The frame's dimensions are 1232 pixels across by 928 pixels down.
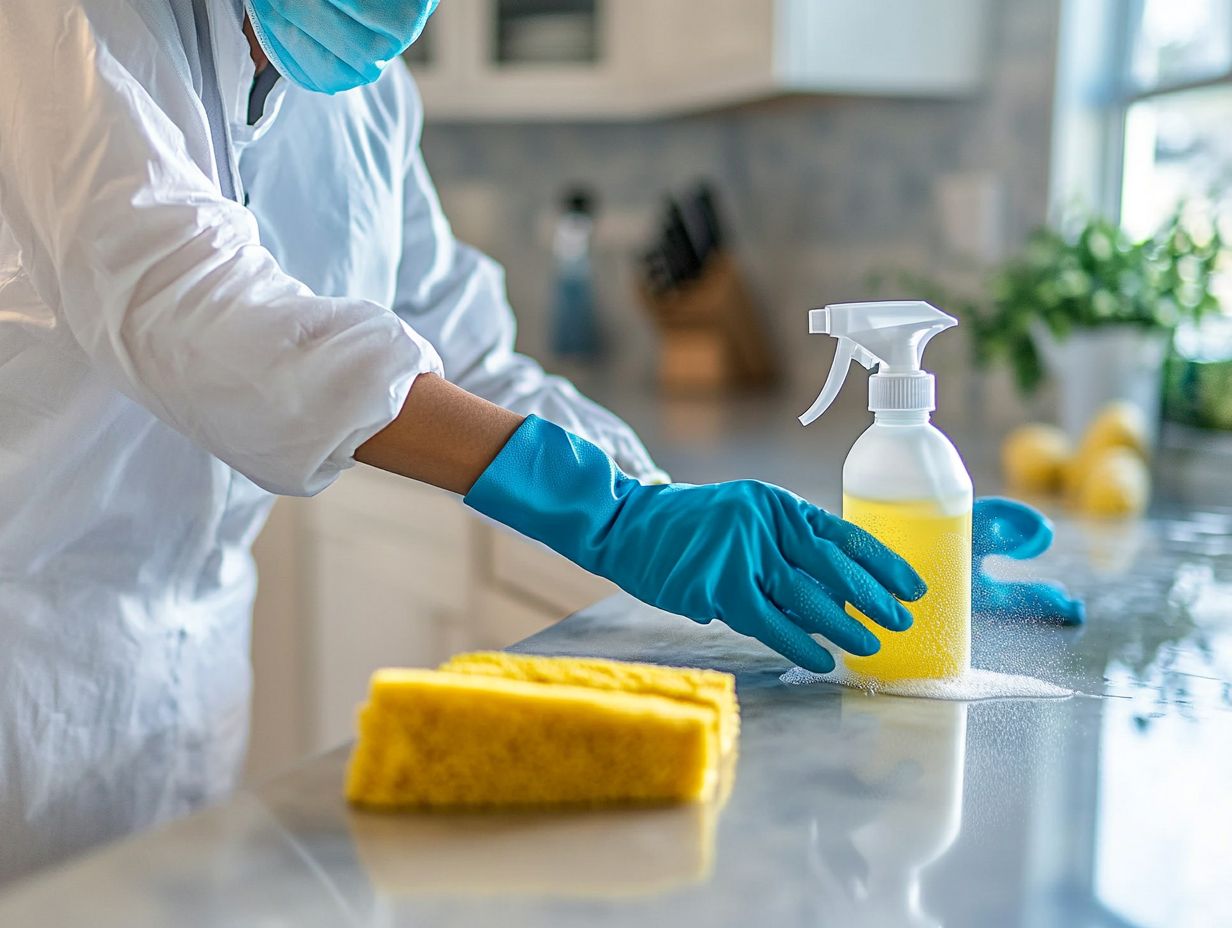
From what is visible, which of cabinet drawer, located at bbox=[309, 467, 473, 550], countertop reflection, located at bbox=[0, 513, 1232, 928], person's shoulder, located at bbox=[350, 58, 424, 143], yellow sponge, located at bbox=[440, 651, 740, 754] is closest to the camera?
countertop reflection, located at bbox=[0, 513, 1232, 928]

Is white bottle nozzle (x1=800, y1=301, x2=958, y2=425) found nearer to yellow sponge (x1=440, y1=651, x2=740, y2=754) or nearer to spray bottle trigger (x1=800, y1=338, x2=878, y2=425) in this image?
spray bottle trigger (x1=800, y1=338, x2=878, y2=425)

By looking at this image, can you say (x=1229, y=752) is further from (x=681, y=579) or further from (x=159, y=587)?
(x=159, y=587)

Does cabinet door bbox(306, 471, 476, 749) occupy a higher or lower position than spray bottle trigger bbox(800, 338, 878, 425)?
lower

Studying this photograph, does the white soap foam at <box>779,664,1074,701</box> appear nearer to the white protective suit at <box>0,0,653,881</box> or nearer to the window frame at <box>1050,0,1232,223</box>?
the white protective suit at <box>0,0,653,881</box>

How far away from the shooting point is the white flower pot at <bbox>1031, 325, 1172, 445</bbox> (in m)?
1.48

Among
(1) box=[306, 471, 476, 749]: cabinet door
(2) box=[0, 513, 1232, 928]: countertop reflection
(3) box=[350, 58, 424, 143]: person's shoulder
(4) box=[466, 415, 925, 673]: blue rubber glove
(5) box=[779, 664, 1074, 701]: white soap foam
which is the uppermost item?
(3) box=[350, 58, 424, 143]: person's shoulder

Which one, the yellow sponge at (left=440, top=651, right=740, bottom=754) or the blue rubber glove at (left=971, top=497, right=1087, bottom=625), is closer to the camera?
the yellow sponge at (left=440, top=651, right=740, bottom=754)

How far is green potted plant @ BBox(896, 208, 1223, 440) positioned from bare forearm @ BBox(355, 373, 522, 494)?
0.99 meters

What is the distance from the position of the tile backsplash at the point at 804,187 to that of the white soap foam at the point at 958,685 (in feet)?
4.02

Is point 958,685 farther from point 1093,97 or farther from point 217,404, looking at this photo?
point 1093,97

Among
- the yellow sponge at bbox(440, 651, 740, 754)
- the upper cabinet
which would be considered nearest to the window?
the upper cabinet

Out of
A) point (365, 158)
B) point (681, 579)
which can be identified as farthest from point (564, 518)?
point (365, 158)

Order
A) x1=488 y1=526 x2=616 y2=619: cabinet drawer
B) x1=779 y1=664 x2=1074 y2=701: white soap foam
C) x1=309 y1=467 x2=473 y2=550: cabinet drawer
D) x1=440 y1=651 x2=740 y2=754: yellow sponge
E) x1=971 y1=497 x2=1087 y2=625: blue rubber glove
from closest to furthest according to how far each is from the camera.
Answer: x1=440 y1=651 x2=740 y2=754: yellow sponge → x1=779 y1=664 x2=1074 y2=701: white soap foam → x1=971 y1=497 x2=1087 y2=625: blue rubber glove → x1=488 y1=526 x2=616 y2=619: cabinet drawer → x1=309 y1=467 x2=473 y2=550: cabinet drawer

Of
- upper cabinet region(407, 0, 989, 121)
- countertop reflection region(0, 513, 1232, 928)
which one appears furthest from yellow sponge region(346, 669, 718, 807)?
upper cabinet region(407, 0, 989, 121)
